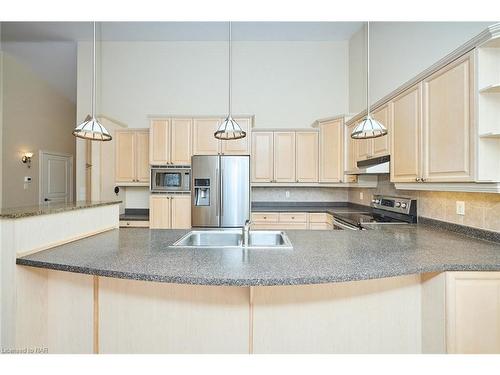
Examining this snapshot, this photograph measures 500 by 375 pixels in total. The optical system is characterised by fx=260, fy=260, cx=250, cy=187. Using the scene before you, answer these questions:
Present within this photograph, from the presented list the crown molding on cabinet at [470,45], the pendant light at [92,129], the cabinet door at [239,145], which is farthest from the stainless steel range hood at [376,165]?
the pendant light at [92,129]

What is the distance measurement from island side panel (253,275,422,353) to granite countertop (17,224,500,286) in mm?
164

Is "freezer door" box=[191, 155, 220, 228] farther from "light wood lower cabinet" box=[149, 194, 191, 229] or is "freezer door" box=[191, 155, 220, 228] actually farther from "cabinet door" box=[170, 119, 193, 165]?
"cabinet door" box=[170, 119, 193, 165]

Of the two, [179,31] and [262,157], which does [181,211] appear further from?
[179,31]

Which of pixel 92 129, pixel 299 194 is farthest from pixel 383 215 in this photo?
pixel 92 129

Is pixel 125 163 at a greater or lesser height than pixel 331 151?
lesser

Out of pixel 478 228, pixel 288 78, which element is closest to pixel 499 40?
pixel 478 228

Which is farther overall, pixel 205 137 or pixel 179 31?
pixel 179 31

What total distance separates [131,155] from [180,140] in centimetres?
87

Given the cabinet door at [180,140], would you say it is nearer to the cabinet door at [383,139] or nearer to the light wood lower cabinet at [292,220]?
the light wood lower cabinet at [292,220]

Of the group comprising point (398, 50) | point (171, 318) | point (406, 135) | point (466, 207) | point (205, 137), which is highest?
point (398, 50)

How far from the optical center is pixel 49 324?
1.43 m

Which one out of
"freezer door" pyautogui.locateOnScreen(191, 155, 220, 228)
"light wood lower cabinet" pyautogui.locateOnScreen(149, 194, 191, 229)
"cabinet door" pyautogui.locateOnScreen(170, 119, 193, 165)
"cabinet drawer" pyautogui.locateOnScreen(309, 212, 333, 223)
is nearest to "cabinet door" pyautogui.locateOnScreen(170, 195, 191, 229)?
"light wood lower cabinet" pyautogui.locateOnScreen(149, 194, 191, 229)

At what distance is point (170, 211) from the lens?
11.9 feet

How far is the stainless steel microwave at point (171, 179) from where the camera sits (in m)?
3.65
